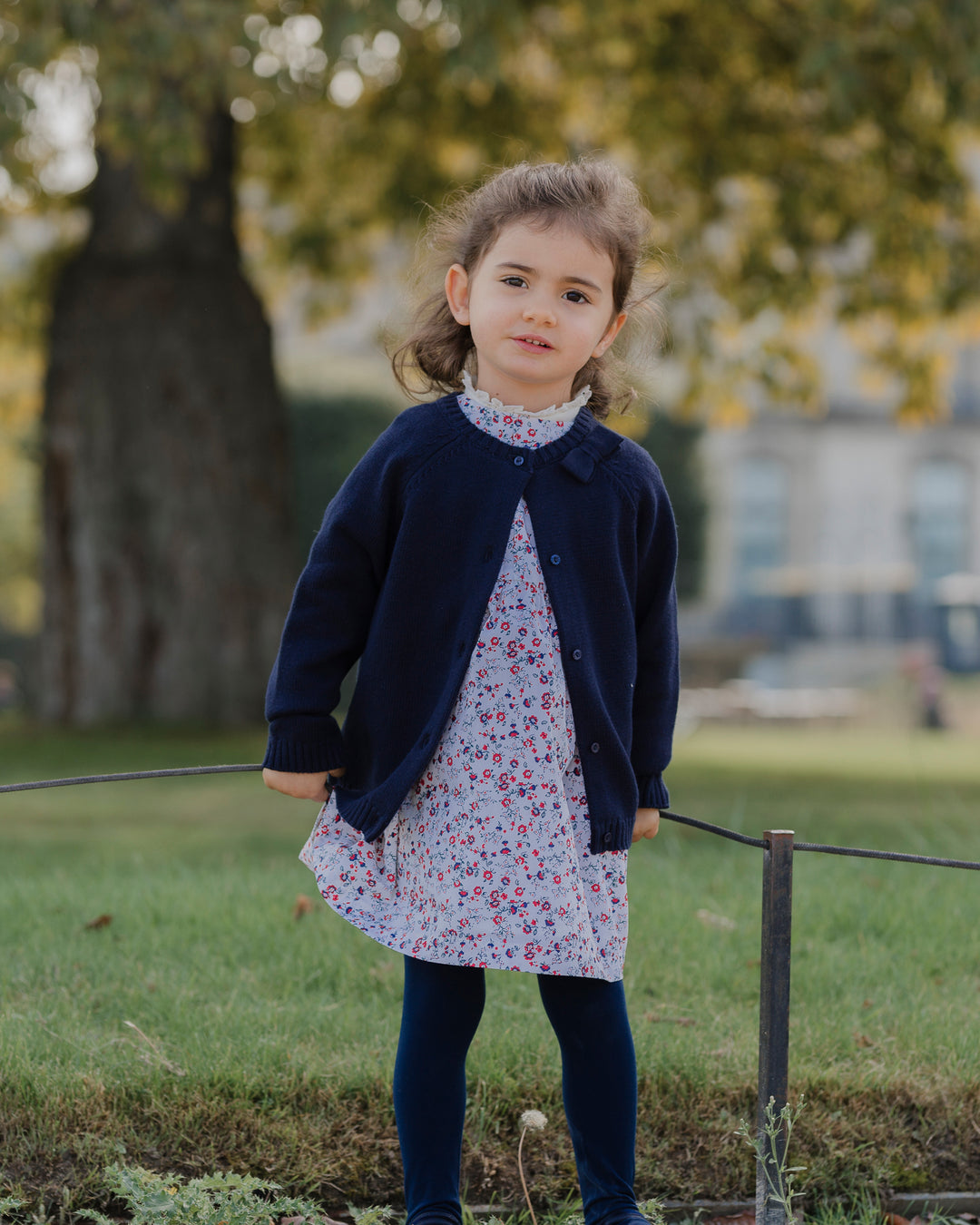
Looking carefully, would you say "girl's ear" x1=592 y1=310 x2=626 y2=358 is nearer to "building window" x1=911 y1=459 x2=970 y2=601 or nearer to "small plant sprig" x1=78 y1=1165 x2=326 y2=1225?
"small plant sprig" x1=78 y1=1165 x2=326 y2=1225

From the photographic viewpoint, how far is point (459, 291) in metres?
2.48

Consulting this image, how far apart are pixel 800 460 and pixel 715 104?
2550cm

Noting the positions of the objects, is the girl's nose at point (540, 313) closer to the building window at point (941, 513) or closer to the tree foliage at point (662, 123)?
the tree foliage at point (662, 123)

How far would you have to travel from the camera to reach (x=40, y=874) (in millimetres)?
4500

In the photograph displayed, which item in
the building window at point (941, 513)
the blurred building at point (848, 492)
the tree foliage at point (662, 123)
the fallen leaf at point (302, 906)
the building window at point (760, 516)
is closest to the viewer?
the fallen leaf at point (302, 906)

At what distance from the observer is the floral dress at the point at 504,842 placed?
7.25ft

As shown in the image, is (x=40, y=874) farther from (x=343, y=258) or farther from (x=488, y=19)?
(x=343, y=258)

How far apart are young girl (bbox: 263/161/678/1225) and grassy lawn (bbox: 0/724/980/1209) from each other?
44 centimetres

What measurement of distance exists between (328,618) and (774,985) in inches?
38.3

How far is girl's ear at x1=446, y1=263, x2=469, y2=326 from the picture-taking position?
2469 mm

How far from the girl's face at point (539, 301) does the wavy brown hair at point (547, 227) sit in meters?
0.03

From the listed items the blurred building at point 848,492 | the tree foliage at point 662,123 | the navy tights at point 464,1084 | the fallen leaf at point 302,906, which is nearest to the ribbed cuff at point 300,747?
the navy tights at point 464,1084

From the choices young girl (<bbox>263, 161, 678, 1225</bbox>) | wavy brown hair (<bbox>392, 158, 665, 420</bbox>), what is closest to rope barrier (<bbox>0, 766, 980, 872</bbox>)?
young girl (<bbox>263, 161, 678, 1225</bbox>)

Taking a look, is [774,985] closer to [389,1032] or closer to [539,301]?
[389,1032]
